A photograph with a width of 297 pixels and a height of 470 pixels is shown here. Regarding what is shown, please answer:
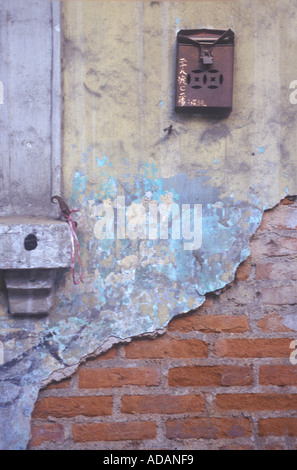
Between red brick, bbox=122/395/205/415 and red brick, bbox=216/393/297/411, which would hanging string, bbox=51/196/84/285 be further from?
red brick, bbox=216/393/297/411

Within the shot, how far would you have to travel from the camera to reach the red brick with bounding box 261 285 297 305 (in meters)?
1.70

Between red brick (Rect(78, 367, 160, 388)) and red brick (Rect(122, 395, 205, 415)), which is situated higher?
red brick (Rect(78, 367, 160, 388))

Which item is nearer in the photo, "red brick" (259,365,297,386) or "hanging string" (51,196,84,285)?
"hanging string" (51,196,84,285)

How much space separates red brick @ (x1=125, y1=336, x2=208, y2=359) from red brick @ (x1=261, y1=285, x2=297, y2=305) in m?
0.30

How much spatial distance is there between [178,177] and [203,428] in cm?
95

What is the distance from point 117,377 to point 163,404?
8.0 inches

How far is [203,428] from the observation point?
1665mm

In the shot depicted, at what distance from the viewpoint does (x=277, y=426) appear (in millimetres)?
1687

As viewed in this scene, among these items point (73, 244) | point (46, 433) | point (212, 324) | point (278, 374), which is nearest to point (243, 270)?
point (212, 324)

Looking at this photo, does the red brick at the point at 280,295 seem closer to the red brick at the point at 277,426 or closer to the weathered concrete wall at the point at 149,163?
the weathered concrete wall at the point at 149,163

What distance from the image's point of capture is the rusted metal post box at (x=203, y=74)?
1.64 m

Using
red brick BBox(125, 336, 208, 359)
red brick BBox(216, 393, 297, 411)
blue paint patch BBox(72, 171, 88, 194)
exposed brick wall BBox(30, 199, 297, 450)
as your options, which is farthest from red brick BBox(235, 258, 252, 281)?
blue paint patch BBox(72, 171, 88, 194)
